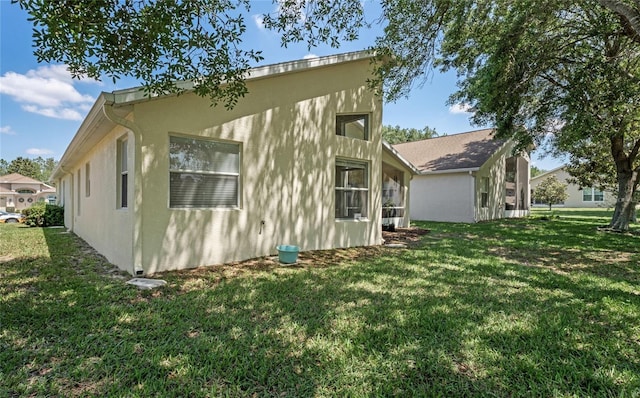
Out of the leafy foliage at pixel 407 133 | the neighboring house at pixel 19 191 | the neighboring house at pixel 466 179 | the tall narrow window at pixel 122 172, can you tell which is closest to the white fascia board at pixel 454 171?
the neighboring house at pixel 466 179

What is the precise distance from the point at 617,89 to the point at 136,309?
12481 millimetres

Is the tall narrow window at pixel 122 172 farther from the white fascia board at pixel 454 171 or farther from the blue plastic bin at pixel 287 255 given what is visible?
the white fascia board at pixel 454 171

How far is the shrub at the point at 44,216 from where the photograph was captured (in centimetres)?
1578

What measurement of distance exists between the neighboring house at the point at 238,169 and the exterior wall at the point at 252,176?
2 cm

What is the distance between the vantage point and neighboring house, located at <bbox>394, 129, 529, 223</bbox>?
16984mm

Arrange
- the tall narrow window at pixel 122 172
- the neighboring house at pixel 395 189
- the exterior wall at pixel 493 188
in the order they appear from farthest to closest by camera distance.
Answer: the exterior wall at pixel 493 188, the neighboring house at pixel 395 189, the tall narrow window at pixel 122 172

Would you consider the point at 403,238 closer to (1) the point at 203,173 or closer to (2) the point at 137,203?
(1) the point at 203,173

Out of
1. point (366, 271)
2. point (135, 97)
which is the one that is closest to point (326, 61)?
point (135, 97)

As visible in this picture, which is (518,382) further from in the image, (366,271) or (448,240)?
(448,240)

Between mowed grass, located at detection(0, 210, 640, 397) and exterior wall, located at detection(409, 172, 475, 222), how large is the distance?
426 inches

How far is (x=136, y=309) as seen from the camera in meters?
4.03

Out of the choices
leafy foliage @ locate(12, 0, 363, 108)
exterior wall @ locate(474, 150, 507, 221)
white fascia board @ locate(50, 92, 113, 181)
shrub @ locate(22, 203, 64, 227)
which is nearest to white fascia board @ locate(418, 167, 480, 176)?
exterior wall @ locate(474, 150, 507, 221)

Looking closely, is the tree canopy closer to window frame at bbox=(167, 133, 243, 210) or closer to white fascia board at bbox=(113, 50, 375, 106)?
white fascia board at bbox=(113, 50, 375, 106)

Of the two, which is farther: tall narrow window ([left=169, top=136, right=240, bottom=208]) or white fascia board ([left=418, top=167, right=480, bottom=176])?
white fascia board ([left=418, top=167, right=480, bottom=176])
